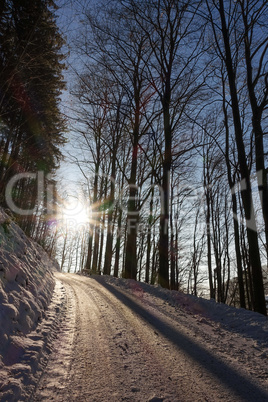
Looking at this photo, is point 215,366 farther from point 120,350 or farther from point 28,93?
point 28,93

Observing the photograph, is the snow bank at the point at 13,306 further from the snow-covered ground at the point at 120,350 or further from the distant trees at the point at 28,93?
the distant trees at the point at 28,93

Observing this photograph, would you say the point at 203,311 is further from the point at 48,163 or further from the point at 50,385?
the point at 48,163

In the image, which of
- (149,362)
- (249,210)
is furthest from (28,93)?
(149,362)

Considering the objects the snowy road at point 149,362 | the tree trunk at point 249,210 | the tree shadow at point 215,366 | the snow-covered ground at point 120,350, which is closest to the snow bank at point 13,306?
the snow-covered ground at point 120,350

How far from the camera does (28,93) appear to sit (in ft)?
36.7

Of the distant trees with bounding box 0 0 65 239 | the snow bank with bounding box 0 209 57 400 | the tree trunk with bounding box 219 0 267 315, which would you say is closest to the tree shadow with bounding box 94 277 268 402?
the snow bank with bounding box 0 209 57 400

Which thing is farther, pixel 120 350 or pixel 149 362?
pixel 120 350

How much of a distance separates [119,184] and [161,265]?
11.2 m

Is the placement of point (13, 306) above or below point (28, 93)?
below

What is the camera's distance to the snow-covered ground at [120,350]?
2375 millimetres

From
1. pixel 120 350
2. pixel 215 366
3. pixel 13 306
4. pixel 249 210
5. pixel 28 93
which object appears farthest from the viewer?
pixel 28 93

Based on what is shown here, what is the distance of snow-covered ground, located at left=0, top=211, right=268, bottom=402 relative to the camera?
238 cm

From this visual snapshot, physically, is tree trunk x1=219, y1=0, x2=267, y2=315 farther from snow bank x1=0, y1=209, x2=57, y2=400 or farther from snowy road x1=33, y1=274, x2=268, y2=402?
snow bank x1=0, y1=209, x2=57, y2=400

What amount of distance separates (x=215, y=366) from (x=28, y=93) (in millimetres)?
13156
